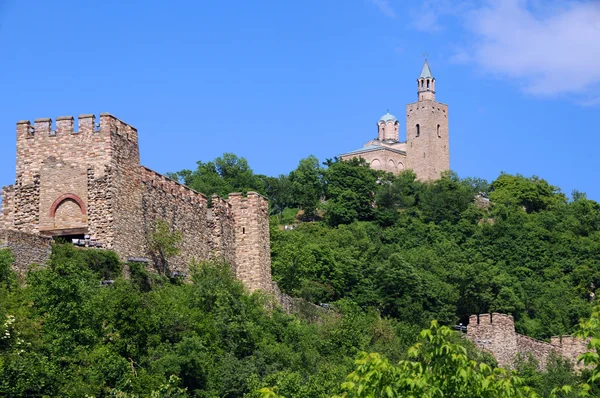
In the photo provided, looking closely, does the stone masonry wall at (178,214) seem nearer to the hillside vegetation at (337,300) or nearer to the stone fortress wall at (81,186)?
the stone fortress wall at (81,186)

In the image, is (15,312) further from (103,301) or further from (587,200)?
(587,200)

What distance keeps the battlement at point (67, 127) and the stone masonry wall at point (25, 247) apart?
12.9 feet

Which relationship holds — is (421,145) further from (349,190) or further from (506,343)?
(506,343)

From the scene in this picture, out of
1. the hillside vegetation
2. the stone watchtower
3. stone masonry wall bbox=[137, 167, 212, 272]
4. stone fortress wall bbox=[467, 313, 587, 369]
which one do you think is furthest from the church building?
stone masonry wall bbox=[137, 167, 212, 272]

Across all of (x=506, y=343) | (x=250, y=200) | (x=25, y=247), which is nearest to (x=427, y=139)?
(x=506, y=343)

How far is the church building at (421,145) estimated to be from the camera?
93750 millimetres

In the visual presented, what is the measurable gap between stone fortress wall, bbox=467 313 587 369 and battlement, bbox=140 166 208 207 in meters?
13.5

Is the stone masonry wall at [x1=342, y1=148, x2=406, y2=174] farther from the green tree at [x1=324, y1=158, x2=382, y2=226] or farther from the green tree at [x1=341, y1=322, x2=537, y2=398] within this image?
the green tree at [x1=341, y1=322, x2=537, y2=398]

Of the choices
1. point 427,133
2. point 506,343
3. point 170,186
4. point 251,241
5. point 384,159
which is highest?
point 427,133

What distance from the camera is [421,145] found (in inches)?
3743

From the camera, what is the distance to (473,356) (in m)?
47.3

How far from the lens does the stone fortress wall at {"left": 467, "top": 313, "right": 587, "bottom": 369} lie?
169 feet

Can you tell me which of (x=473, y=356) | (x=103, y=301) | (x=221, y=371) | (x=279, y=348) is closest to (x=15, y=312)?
(x=103, y=301)

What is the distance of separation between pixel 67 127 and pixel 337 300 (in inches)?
736
